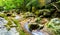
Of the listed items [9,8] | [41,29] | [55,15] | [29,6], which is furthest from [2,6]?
[41,29]

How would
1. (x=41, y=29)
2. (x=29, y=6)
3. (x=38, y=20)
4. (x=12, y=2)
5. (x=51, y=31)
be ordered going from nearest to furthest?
(x=51, y=31) → (x=41, y=29) → (x=38, y=20) → (x=29, y=6) → (x=12, y=2)

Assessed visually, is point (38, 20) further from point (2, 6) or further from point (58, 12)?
point (2, 6)

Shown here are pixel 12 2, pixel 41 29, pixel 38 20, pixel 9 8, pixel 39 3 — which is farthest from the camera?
pixel 9 8

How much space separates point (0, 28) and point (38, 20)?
384 cm

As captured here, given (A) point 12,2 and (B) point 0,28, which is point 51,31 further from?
(A) point 12,2

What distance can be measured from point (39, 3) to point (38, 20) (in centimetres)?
367

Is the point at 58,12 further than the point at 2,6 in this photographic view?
No

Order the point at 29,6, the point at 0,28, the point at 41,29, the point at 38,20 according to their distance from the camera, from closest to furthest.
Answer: the point at 0,28 → the point at 41,29 → the point at 38,20 → the point at 29,6

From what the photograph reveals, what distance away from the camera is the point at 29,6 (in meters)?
15.3

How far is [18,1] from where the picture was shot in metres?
17.9

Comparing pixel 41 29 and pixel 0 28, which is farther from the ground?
pixel 0 28

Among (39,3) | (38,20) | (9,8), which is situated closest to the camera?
(38,20)

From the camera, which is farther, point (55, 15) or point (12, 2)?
point (12, 2)

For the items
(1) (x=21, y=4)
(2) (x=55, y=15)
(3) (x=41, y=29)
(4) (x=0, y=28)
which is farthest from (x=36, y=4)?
(4) (x=0, y=28)
